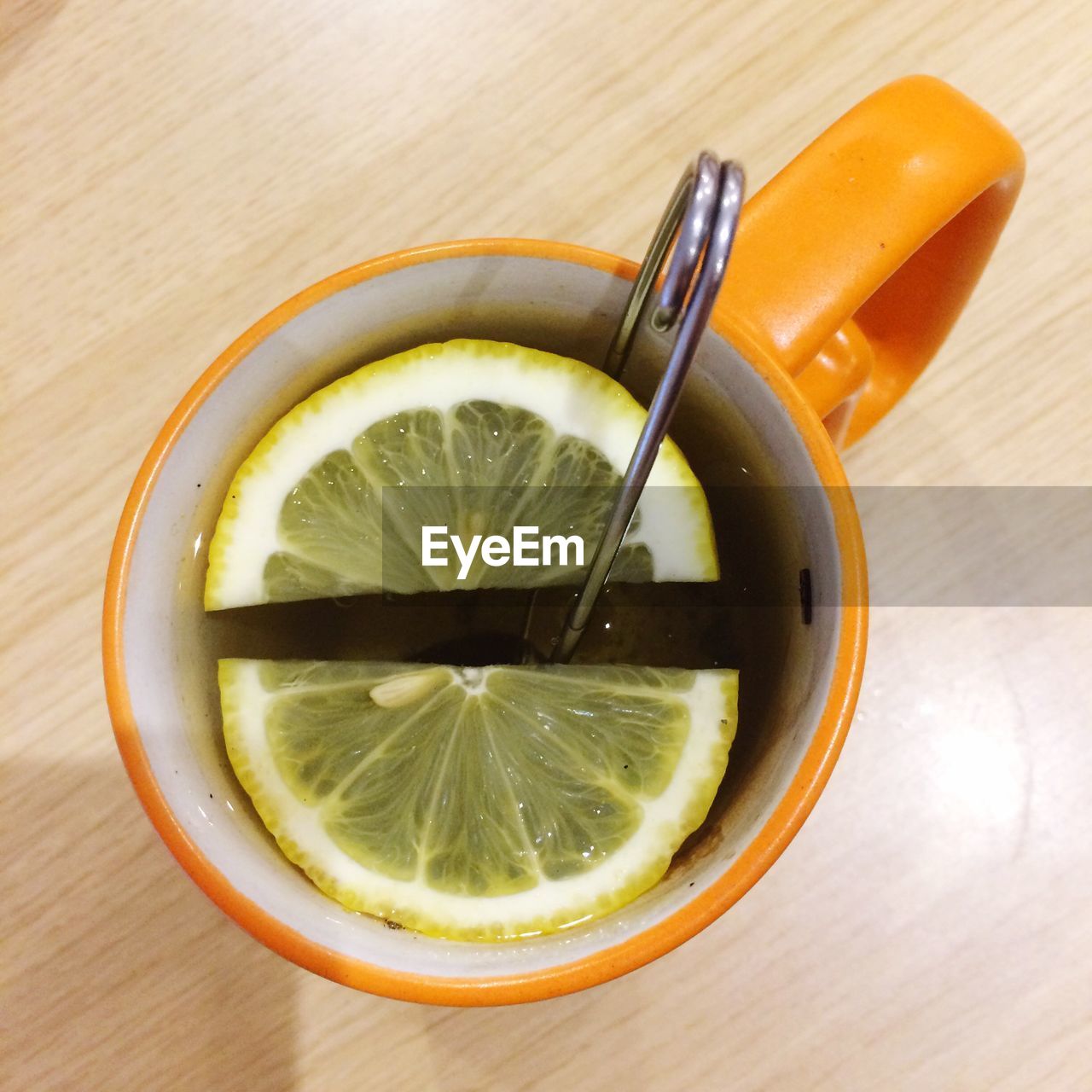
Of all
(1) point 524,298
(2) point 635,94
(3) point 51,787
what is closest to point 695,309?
(1) point 524,298

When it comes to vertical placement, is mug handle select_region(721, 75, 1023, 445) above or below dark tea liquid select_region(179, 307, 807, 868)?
above

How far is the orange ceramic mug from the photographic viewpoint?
0.34m

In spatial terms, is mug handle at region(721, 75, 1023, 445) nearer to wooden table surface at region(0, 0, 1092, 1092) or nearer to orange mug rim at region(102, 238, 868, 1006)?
orange mug rim at region(102, 238, 868, 1006)

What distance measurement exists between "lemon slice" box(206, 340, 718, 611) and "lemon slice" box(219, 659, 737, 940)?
0.16 feet

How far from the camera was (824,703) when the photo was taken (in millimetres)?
357

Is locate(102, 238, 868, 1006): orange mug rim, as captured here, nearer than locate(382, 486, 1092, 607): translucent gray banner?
Yes

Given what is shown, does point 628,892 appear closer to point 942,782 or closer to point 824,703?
point 824,703

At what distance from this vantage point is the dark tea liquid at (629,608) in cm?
44

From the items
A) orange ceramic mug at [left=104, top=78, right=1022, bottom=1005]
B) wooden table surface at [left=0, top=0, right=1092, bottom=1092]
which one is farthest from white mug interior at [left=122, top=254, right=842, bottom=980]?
wooden table surface at [left=0, top=0, right=1092, bottom=1092]

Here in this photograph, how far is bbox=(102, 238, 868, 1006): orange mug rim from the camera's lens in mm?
336

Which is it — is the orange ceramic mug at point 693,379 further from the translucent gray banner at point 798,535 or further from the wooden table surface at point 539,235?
the wooden table surface at point 539,235

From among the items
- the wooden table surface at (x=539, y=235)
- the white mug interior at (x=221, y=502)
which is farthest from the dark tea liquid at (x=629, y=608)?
the wooden table surface at (x=539, y=235)

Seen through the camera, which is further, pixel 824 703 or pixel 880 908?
pixel 880 908

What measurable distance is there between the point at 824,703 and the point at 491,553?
18 cm
